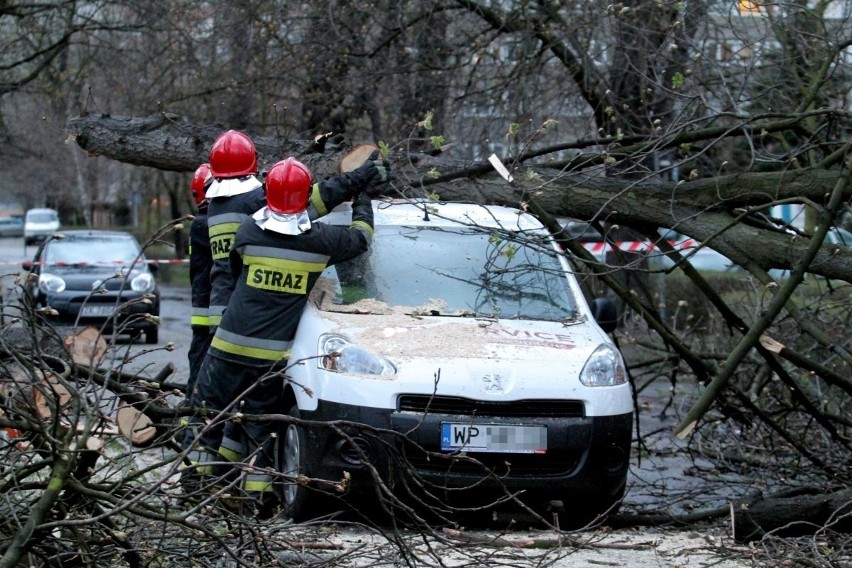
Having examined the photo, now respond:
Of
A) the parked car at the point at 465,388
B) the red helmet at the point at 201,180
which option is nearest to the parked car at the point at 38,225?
the red helmet at the point at 201,180

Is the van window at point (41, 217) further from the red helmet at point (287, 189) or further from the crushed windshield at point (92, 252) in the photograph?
the red helmet at point (287, 189)

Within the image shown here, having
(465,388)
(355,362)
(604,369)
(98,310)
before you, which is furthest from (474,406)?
(98,310)

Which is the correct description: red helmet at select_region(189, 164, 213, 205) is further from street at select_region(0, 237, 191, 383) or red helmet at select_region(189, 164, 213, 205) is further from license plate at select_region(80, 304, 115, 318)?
license plate at select_region(80, 304, 115, 318)

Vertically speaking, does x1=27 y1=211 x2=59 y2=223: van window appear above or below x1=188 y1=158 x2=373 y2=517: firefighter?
below

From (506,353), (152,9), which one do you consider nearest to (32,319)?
(506,353)

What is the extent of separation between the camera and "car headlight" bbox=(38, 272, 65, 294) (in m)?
16.5

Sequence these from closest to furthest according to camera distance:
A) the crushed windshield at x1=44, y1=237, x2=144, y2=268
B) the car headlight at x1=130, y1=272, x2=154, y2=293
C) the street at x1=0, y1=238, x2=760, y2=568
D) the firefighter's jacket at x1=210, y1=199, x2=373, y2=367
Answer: the street at x1=0, y1=238, x2=760, y2=568
the firefighter's jacket at x1=210, y1=199, x2=373, y2=367
the car headlight at x1=130, y1=272, x2=154, y2=293
the crushed windshield at x1=44, y1=237, x2=144, y2=268

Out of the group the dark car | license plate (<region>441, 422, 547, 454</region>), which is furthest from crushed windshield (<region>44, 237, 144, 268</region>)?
license plate (<region>441, 422, 547, 454</region>)

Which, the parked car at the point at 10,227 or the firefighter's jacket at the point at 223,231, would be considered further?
the parked car at the point at 10,227

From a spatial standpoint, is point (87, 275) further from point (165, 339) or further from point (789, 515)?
point (789, 515)

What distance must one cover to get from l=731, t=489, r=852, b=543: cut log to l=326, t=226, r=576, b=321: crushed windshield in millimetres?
1514

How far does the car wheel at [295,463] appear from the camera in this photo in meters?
5.70

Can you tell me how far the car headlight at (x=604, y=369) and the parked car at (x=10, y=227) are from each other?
196 ft

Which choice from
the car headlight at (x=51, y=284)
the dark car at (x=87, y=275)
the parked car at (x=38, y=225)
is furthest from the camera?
the parked car at (x=38, y=225)
